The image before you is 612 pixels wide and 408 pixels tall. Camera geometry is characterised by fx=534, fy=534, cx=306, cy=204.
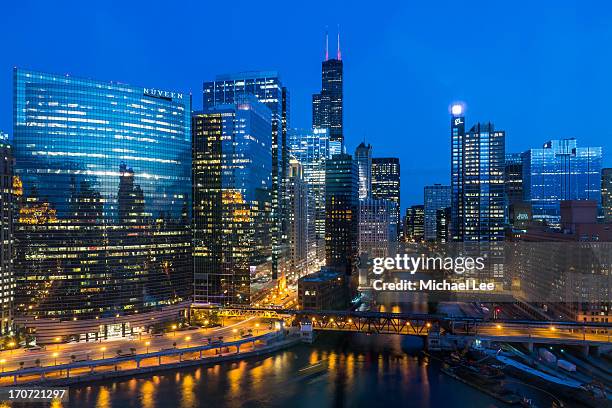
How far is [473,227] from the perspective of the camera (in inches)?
5536

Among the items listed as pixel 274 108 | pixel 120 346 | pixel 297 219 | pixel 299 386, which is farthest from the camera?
pixel 297 219

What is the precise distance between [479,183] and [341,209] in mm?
37968

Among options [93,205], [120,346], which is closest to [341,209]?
[93,205]

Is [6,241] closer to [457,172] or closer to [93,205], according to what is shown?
[93,205]

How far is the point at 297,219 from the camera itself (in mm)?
140000

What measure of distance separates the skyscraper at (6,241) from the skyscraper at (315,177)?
313ft

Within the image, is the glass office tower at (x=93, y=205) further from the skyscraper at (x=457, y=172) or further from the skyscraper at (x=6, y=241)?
the skyscraper at (x=457, y=172)

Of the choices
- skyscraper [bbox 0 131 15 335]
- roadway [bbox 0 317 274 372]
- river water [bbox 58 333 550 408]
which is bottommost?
river water [bbox 58 333 550 408]

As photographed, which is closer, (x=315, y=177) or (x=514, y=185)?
(x=514, y=185)

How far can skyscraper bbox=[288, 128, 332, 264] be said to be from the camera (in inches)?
6451

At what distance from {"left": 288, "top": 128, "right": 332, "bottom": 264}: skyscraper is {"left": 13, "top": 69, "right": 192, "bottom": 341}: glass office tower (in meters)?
83.2

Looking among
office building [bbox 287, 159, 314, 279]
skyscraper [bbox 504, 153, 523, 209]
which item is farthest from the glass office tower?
skyscraper [bbox 504, 153, 523, 209]

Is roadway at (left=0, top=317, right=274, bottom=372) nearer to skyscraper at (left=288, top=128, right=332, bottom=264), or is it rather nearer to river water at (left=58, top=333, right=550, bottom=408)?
river water at (left=58, top=333, right=550, bottom=408)

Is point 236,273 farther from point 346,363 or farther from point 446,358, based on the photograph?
point 446,358
